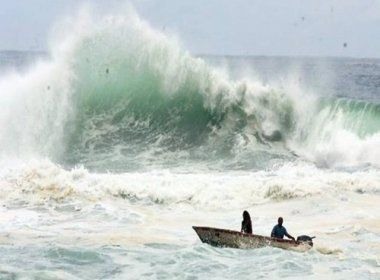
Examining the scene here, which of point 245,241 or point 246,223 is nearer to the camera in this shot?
point 245,241

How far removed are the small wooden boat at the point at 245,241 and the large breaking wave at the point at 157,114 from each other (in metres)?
11.0

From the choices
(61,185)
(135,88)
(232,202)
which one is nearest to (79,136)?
(135,88)

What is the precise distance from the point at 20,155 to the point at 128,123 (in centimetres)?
556

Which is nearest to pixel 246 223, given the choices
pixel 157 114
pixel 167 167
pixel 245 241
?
pixel 245 241

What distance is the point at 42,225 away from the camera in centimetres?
1881

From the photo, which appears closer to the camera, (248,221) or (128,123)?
(248,221)

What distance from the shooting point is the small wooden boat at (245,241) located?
16219 mm

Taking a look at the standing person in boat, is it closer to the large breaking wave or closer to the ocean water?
the ocean water

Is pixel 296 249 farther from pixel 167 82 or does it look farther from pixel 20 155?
pixel 167 82

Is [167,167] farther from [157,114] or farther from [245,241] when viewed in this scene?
[245,241]

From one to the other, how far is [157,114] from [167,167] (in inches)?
236

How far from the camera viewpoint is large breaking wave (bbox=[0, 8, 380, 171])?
95.9ft

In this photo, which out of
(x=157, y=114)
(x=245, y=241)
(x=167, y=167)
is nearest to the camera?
(x=245, y=241)

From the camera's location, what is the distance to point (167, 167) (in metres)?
27.3
